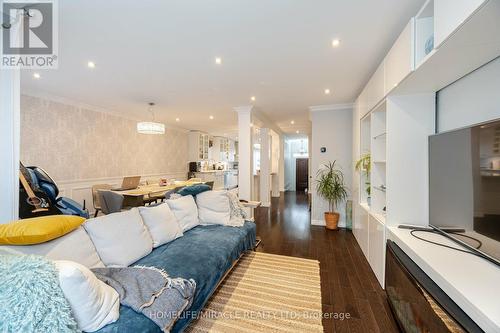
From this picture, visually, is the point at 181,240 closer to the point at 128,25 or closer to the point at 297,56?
the point at 128,25

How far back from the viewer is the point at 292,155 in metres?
10.8

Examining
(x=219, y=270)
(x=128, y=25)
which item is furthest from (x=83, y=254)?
(x=128, y=25)

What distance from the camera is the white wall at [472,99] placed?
1431 millimetres

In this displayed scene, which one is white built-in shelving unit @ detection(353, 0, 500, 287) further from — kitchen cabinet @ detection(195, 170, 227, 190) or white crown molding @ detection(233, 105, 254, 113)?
kitchen cabinet @ detection(195, 170, 227, 190)

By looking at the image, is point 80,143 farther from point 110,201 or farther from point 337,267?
point 337,267

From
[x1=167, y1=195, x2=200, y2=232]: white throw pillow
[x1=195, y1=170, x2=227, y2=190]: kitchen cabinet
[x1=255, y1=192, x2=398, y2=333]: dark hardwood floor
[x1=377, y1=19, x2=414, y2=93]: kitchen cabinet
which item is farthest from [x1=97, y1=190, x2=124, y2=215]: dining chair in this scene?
[x1=195, y1=170, x2=227, y2=190]: kitchen cabinet

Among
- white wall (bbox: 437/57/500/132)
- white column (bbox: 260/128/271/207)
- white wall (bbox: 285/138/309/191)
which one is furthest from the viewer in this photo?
white wall (bbox: 285/138/309/191)

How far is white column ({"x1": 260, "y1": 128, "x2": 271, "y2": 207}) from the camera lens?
6449 mm

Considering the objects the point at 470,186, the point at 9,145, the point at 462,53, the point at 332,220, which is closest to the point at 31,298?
the point at 9,145

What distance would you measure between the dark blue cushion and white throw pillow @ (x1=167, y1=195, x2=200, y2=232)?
3.5 inches

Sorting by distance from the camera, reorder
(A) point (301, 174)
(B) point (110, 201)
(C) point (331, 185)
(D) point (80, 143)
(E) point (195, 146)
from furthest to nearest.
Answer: (A) point (301, 174)
(E) point (195, 146)
(D) point (80, 143)
(C) point (331, 185)
(B) point (110, 201)

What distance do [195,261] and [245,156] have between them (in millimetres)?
2990

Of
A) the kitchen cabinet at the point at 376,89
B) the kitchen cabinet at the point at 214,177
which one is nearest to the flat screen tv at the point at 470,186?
the kitchen cabinet at the point at 376,89

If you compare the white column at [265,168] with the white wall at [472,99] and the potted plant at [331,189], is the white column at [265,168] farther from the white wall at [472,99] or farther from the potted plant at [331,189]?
the white wall at [472,99]
